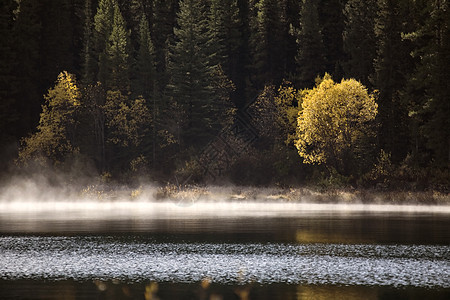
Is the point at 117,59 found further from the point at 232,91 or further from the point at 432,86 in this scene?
the point at 432,86

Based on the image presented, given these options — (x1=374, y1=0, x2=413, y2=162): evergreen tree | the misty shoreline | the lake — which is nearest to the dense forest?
(x1=374, y1=0, x2=413, y2=162): evergreen tree

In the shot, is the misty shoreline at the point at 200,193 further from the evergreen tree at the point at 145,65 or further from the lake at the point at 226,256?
the evergreen tree at the point at 145,65

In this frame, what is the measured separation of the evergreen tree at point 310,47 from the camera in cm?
10138

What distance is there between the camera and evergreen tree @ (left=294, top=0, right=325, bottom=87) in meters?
101

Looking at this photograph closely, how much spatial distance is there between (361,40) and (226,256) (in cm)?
6684

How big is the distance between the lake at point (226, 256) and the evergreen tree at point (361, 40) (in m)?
38.2

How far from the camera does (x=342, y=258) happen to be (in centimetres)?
3180

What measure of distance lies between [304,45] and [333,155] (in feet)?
85.1

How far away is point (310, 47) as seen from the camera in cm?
10194

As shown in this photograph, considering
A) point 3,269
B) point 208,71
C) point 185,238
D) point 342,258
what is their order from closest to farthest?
point 3,269 < point 342,258 < point 185,238 < point 208,71

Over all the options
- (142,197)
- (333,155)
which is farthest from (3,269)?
(333,155)

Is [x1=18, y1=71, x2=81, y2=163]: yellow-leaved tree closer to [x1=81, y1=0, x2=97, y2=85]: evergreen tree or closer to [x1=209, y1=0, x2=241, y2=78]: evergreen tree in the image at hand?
[x1=81, y1=0, x2=97, y2=85]: evergreen tree

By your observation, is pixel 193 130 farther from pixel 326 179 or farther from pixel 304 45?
pixel 326 179

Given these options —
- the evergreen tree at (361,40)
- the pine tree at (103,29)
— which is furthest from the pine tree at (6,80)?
the evergreen tree at (361,40)
